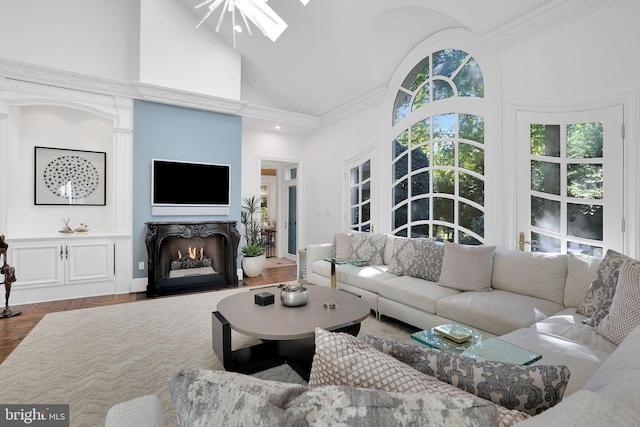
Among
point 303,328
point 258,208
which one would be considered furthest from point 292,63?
point 303,328

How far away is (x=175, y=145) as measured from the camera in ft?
15.9

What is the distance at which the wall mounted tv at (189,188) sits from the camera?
4.73 meters

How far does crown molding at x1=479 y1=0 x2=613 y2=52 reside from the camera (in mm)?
2703

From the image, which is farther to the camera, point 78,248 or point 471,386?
point 78,248

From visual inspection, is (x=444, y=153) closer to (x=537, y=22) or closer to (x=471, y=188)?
(x=471, y=188)

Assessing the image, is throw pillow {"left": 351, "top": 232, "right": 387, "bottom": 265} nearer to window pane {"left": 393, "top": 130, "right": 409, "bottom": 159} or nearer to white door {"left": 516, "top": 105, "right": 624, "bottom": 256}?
window pane {"left": 393, "top": 130, "right": 409, "bottom": 159}

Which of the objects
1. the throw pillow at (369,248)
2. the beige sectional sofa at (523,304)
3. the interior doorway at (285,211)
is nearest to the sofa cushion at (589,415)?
the beige sectional sofa at (523,304)

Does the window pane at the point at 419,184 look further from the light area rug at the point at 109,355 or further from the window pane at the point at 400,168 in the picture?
the light area rug at the point at 109,355

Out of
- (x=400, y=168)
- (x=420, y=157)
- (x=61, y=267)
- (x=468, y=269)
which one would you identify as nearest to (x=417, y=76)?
(x=420, y=157)

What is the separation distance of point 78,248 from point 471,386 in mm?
5077

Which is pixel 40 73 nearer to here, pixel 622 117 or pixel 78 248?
pixel 78 248

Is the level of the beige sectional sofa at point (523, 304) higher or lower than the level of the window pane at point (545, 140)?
lower

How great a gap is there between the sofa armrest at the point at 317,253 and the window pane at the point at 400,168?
1.46m

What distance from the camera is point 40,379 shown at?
7.36ft
